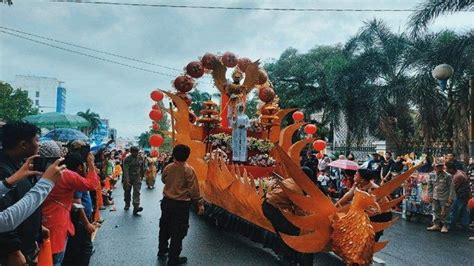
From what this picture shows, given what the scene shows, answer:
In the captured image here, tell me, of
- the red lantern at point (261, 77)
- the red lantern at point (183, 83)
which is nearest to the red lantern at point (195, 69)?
the red lantern at point (183, 83)

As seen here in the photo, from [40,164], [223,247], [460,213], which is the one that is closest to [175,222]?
[223,247]

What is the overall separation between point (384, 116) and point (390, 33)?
484 cm

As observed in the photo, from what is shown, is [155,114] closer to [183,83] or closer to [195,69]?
[183,83]

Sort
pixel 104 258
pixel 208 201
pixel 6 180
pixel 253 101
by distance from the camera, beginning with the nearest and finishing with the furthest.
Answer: pixel 6 180, pixel 104 258, pixel 208 201, pixel 253 101

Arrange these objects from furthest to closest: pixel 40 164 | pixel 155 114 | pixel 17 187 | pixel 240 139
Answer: pixel 155 114, pixel 240 139, pixel 40 164, pixel 17 187

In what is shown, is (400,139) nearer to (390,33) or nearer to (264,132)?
(390,33)

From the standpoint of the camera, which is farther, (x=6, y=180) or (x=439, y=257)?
(x=439, y=257)

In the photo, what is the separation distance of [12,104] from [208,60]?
2515 cm

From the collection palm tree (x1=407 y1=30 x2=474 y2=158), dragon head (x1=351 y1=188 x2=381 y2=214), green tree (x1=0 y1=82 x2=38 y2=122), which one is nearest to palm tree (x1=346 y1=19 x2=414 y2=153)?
palm tree (x1=407 y1=30 x2=474 y2=158)

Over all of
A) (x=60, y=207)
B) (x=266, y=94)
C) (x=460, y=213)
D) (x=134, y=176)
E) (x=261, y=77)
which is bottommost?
(x=460, y=213)

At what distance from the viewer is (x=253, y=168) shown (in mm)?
9852

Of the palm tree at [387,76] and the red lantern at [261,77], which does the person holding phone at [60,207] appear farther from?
the palm tree at [387,76]

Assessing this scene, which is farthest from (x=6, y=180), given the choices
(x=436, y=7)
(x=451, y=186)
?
(x=436, y=7)

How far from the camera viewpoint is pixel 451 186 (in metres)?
9.30
